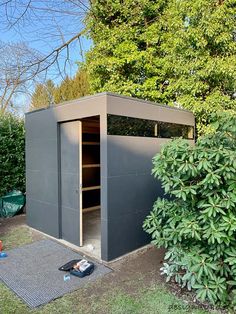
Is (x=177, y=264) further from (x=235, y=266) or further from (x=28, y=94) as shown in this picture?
(x=28, y=94)

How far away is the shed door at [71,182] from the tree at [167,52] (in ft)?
9.50

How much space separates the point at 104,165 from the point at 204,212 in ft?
5.29

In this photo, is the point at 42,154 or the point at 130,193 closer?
the point at 130,193

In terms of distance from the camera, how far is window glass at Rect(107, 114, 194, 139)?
156 inches

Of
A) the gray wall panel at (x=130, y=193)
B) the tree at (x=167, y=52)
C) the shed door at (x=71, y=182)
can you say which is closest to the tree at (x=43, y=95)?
the tree at (x=167, y=52)

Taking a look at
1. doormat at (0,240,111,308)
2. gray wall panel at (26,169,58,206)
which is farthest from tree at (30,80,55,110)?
doormat at (0,240,111,308)

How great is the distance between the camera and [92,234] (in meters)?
5.23

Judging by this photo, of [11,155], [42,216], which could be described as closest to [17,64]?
[11,155]

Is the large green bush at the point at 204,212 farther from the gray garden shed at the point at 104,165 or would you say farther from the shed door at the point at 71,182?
the shed door at the point at 71,182

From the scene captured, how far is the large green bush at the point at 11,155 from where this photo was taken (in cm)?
664

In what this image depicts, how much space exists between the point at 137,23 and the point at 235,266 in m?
7.16

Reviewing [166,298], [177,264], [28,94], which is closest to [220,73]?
[177,264]

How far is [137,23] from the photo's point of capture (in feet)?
25.5

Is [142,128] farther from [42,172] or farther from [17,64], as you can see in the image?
[17,64]
